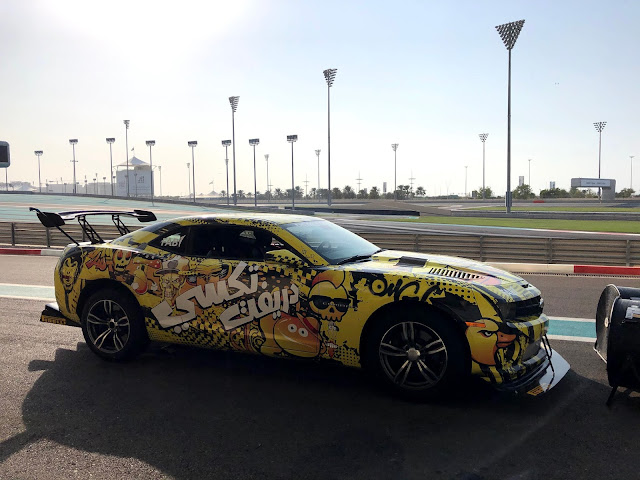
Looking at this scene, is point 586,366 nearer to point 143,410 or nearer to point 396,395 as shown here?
point 396,395

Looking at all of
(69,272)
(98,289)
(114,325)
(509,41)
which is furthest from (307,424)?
(509,41)

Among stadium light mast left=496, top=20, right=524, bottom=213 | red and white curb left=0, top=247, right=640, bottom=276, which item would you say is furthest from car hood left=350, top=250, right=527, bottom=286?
stadium light mast left=496, top=20, right=524, bottom=213

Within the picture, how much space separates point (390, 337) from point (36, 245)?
58.4 feet

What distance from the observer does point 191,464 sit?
3607mm

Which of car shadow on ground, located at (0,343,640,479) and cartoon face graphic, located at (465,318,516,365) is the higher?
cartoon face graphic, located at (465,318,516,365)

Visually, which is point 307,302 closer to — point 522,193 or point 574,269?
point 574,269

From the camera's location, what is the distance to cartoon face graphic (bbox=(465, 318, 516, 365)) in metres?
4.31

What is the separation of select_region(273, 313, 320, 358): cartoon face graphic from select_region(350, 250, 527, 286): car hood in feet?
2.18

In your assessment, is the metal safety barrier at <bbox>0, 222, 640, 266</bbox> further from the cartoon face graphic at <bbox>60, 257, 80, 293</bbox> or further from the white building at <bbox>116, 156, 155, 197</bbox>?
the white building at <bbox>116, 156, 155, 197</bbox>

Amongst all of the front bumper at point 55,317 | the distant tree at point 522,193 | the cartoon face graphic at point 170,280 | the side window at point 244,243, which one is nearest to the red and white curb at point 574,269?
the side window at point 244,243

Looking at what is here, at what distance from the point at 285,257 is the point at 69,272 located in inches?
100.0

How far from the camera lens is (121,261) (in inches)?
223

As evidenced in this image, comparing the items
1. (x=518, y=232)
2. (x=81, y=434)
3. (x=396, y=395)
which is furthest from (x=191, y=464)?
(x=518, y=232)

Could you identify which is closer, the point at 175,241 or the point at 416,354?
the point at 416,354
